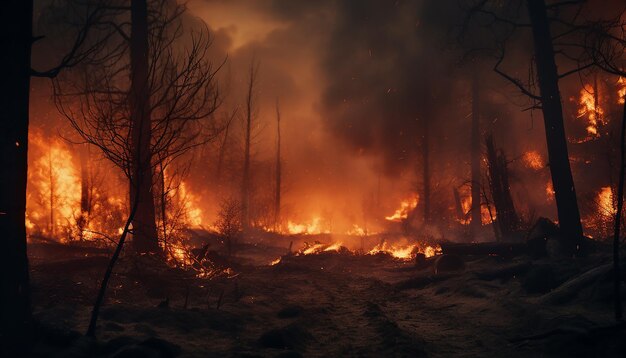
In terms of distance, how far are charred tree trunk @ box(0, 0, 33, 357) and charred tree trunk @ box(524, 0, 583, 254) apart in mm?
9910

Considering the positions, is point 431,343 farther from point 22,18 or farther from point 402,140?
point 402,140

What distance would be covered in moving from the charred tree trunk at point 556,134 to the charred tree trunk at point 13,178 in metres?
9.91

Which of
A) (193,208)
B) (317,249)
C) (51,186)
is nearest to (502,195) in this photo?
(317,249)

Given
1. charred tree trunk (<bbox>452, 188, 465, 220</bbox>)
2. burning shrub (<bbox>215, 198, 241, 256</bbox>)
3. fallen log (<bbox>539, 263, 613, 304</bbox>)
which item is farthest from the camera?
charred tree trunk (<bbox>452, 188, 465, 220</bbox>)

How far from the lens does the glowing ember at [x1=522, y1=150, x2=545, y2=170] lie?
2472cm

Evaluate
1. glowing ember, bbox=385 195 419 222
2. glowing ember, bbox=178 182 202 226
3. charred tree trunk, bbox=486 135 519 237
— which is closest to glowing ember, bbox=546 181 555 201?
glowing ember, bbox=385 195 419 222

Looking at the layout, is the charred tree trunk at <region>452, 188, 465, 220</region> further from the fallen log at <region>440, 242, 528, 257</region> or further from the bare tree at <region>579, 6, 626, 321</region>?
the bare tree at <region>579, 6, 626, 321</region>

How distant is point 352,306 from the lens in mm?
7688

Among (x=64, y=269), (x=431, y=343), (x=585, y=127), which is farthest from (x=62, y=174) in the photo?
(x=585, y=127)

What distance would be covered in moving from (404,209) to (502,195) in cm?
1658

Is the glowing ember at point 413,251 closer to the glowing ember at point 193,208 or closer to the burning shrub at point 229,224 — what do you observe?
the burning shrub at point 229,224

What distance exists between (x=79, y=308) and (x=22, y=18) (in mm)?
3873

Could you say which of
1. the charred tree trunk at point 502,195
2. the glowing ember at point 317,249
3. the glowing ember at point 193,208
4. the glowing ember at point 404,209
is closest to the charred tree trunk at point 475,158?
the glowing ember at point 404,209

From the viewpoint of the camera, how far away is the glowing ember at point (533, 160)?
24.7 metres
